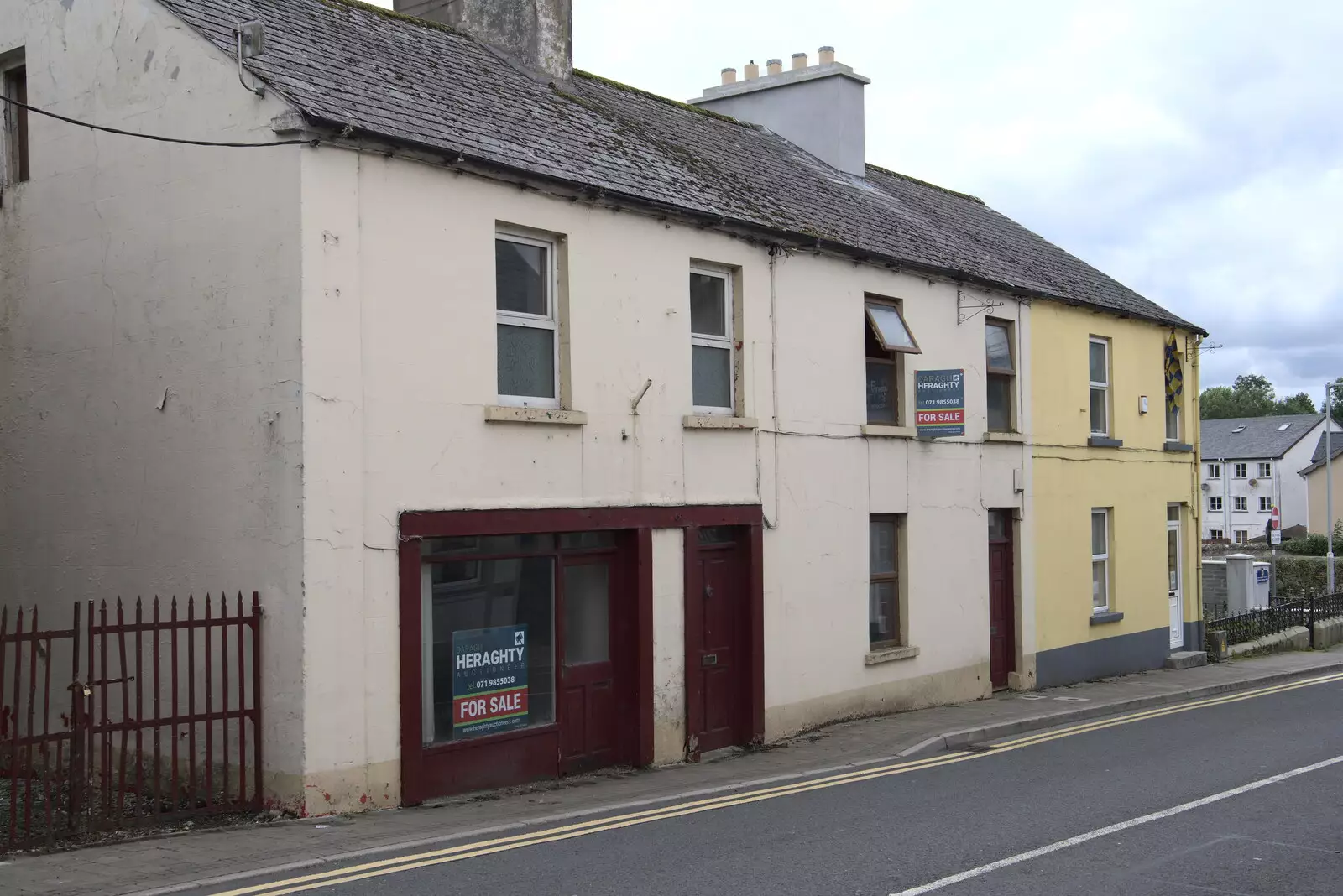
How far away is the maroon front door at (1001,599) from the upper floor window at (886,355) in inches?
122

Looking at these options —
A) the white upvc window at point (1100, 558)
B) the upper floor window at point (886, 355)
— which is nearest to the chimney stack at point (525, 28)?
the upper floor window at point (886, 355)

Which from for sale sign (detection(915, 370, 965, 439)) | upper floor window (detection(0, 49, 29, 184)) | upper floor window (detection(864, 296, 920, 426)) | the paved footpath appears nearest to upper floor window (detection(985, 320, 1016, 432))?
for sale sign (detection(915, 370, 965, 439))

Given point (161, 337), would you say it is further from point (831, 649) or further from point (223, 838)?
point (831, 649)

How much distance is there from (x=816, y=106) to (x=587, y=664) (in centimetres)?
1162

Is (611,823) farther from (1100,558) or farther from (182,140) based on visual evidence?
(1100,558)

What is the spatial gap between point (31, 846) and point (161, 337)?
4.35m

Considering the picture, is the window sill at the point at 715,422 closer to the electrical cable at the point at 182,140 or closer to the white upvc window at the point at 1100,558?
the electrical cable at the point at 182,140

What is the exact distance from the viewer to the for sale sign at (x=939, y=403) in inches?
656

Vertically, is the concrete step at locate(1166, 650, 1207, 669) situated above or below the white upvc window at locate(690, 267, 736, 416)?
below

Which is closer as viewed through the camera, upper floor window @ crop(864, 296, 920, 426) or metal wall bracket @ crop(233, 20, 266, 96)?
metal wall bracket @ crop(233, 20, 266, 96)

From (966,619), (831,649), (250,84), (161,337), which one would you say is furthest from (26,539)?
(966,619)

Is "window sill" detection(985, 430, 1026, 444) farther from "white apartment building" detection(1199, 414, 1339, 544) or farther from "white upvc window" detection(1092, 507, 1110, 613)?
"white apartment building" detection(1199, 414, 1339, 544)

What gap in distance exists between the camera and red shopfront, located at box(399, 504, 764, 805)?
11141 millimetres

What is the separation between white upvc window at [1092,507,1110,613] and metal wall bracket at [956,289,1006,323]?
4.99m
